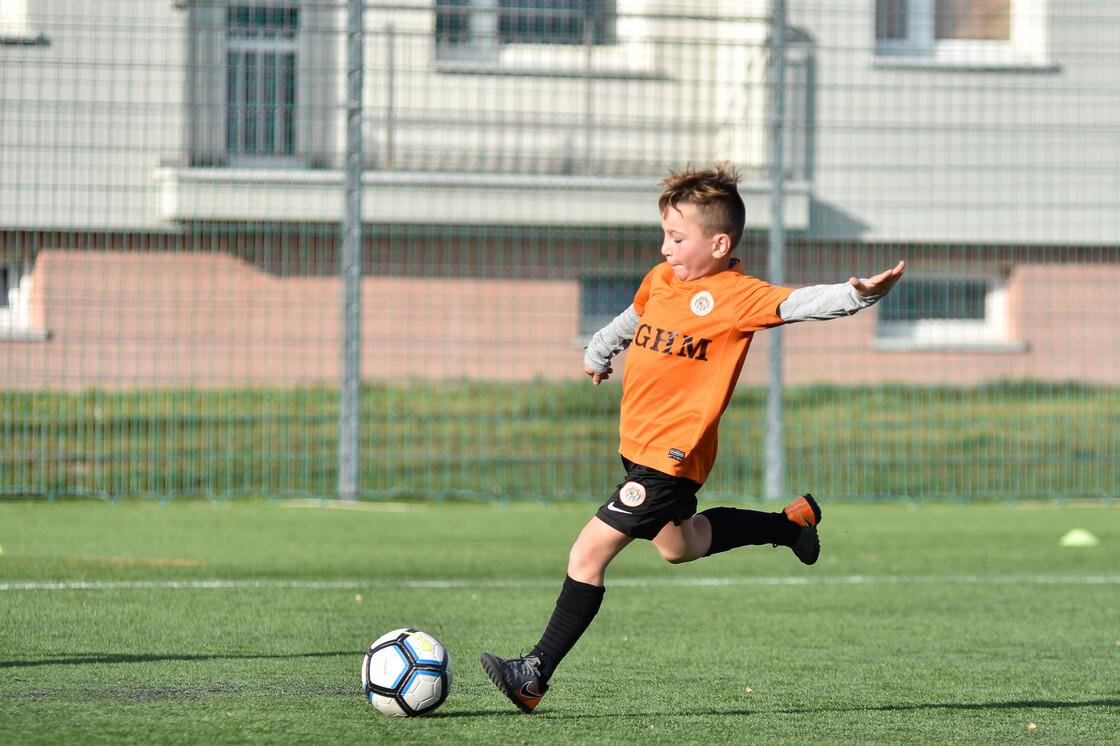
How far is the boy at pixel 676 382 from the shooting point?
125 inches

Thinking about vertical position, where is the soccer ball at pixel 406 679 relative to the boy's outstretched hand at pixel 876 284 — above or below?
below

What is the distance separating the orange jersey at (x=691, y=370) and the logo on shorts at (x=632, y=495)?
0.23ft

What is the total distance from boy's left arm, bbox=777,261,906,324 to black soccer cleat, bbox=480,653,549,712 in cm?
104

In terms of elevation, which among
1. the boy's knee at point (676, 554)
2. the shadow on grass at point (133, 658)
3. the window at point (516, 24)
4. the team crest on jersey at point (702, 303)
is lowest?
the shadow on grass at point (133, 658)

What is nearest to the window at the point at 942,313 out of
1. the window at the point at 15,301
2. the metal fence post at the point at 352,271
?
the metal fence post at the point at 352,271

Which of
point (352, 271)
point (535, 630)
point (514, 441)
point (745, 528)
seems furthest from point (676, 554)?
point (514, 441)

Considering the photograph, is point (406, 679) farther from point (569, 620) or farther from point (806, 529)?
point (806, 529)

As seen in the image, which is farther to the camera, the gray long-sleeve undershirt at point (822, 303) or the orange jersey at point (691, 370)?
the orange jersey at point (691, 370)

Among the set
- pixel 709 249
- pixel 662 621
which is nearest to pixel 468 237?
pixel 662 621

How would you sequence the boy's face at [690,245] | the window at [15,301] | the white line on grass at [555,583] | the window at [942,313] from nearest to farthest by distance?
the boy's face at [690,245], the white line on grass at [555,583], the window at [15,301], the window at [942,313]

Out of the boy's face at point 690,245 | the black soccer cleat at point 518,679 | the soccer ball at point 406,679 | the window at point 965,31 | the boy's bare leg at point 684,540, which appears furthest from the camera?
the window at point 965,31

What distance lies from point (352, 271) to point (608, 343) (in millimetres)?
4743

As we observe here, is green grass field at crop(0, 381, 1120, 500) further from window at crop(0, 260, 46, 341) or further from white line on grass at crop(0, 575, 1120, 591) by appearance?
white line on grass at crop(0, 575, 1120, 591)

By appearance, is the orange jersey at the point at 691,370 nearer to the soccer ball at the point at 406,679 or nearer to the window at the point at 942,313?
the soccer ball at the point at 406,679
